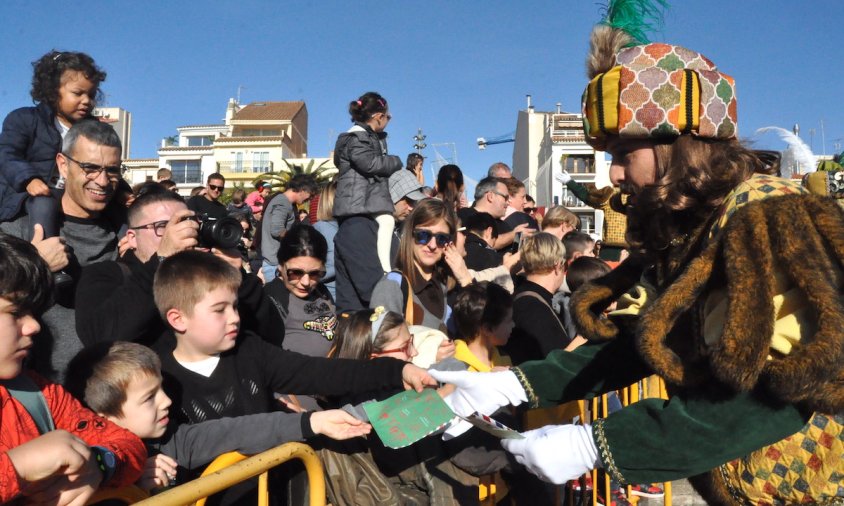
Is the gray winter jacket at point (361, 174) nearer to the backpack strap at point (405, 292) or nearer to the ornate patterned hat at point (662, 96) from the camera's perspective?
the backpack strap at point (405, 292)

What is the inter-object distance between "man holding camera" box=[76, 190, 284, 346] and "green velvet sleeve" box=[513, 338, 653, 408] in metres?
1.36

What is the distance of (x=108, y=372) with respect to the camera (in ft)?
8.95

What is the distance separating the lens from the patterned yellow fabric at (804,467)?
2.04 m

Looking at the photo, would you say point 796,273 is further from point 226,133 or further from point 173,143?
point 173,143

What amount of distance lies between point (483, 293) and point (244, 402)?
6.45ft

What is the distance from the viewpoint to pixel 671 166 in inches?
96.4

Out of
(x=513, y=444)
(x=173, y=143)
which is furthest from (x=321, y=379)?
(x=173, y=143)

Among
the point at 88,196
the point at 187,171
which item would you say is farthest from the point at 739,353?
the point at 187,171

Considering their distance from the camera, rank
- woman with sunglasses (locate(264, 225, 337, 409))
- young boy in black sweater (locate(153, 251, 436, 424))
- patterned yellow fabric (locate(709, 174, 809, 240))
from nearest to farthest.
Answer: patterned yellow fabric (locate(709, 174, 809, 240)) → young boy in black sweater (locate(153, 251, 436, 424)) → woman with sunglasses (locate(264, 225, 337, 409))

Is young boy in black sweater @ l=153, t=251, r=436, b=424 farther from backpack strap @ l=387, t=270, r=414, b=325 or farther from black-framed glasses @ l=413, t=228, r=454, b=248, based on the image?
black-framed glasses @ l=413, t=228, r=454, b=248

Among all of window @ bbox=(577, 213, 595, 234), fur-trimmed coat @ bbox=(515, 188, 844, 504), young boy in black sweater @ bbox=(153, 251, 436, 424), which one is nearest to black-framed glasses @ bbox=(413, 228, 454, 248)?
young boy in black sweater @ bbox=(153, 251, 436, 424)

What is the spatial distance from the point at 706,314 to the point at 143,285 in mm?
2287

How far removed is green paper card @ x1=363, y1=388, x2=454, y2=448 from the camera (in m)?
2.67

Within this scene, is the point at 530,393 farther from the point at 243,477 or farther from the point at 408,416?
the point at 243,477
